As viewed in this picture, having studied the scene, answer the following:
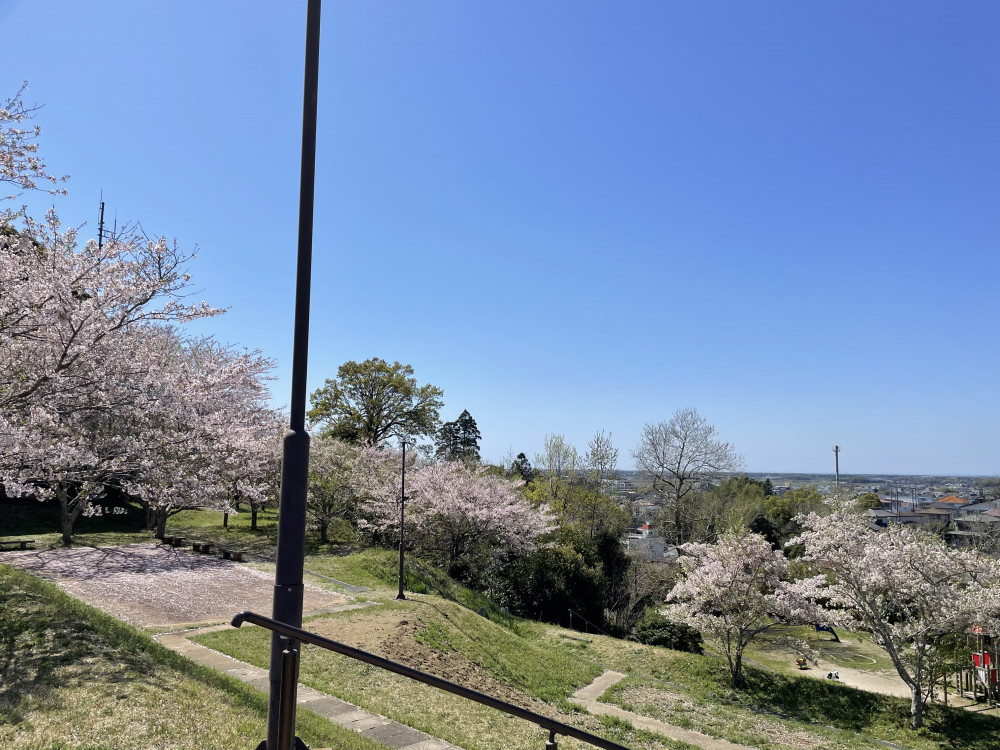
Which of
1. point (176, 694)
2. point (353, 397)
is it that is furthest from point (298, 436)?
point (353, 397)

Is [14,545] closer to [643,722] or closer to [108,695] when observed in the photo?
[108,695]

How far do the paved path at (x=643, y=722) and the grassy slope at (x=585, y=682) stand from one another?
33 centimetres

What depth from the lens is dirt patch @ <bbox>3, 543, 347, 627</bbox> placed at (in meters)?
12.6

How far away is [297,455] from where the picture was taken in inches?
128

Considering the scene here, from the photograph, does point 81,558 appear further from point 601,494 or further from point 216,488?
point 601,494

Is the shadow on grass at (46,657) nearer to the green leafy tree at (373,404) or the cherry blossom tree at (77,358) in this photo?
the cherry blossom tree at (77,358)

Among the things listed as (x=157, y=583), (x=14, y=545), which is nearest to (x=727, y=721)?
(x=157, y=583)

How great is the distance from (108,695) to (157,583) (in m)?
10.1

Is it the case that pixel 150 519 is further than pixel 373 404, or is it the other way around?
pixel 373 404

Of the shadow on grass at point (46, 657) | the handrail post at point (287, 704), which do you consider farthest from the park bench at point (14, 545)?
the handrail post at point (287, 704)

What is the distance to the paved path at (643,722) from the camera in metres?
12.1

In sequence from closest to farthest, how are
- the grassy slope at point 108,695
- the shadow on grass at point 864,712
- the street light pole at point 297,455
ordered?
the street light pole at point 297,455 → the grassy slope at point 108,695 → the shadow on grass at point 864,712

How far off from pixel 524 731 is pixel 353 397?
3409cm

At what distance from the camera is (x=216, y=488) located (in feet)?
36.4
